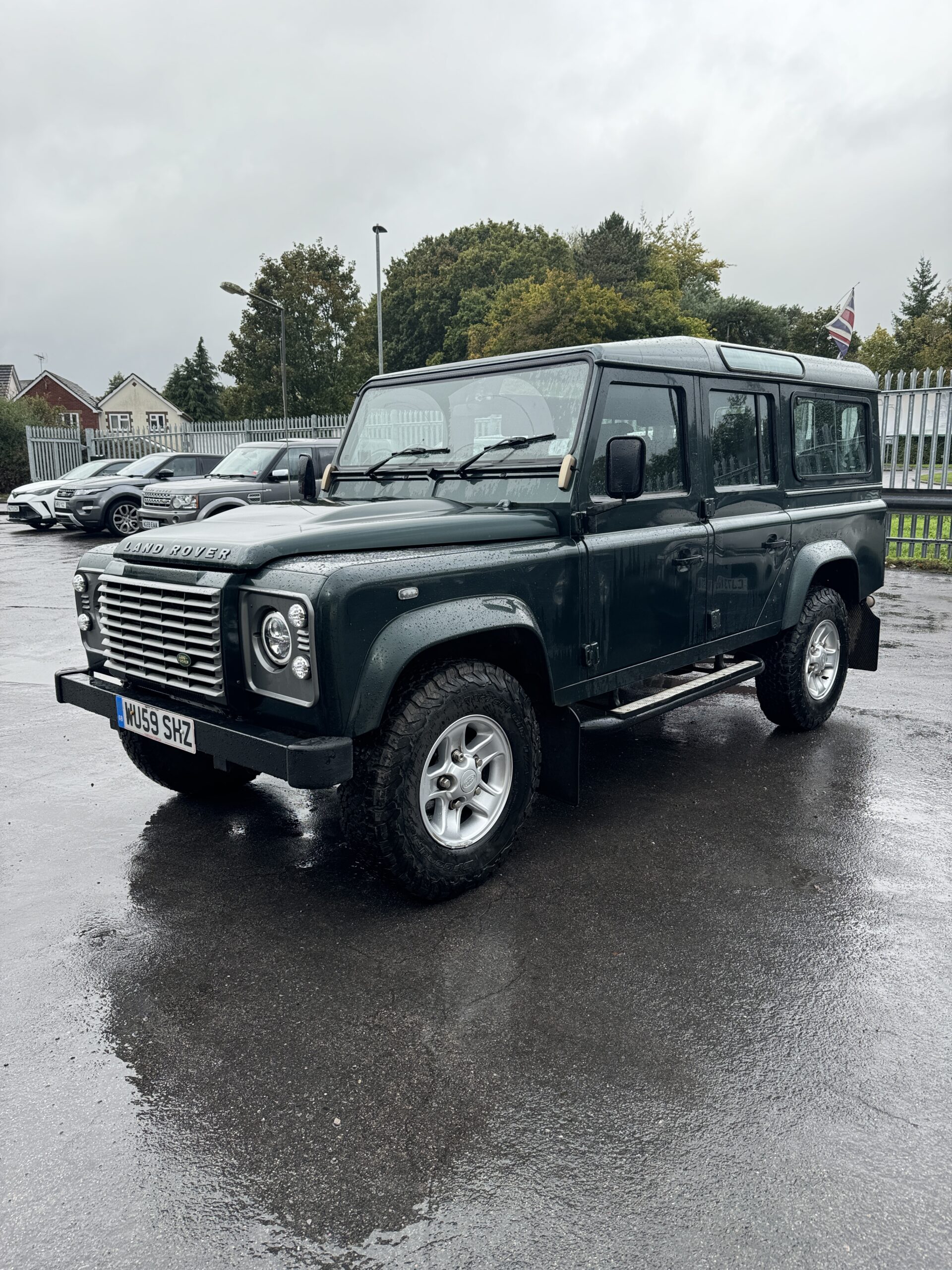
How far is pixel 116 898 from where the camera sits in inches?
147

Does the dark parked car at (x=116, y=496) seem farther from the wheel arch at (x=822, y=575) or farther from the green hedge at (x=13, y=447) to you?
the green hedge at (x=13, y=447)

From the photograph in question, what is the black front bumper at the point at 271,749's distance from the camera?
302 cm

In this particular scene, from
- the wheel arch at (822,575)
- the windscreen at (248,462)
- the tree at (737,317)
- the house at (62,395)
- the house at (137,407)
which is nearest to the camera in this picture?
the wheel arch at (822,575)

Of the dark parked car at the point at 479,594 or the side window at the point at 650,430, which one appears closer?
the dark parked car at the point at 479,594

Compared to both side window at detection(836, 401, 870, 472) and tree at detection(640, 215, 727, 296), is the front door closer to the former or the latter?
side window at detection(836, 401, 870, 472)

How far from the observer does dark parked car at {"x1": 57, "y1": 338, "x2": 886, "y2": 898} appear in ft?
10.7

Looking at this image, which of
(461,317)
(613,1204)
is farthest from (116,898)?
(461,317)

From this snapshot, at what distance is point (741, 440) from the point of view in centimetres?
506

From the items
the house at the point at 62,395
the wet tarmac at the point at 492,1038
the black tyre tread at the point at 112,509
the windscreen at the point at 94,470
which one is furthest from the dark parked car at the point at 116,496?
the house at the point at 62,395

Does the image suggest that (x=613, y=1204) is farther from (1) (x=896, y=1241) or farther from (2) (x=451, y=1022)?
(2) (x=451, y=1022)

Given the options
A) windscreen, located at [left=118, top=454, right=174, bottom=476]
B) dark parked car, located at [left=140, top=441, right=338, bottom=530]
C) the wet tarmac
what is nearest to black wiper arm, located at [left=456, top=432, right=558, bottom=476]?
the wet tarmac

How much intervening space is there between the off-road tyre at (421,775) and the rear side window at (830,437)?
290 centimetres

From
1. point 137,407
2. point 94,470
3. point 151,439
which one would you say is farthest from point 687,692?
point 137,407

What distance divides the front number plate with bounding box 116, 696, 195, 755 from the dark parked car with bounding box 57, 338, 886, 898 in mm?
12
